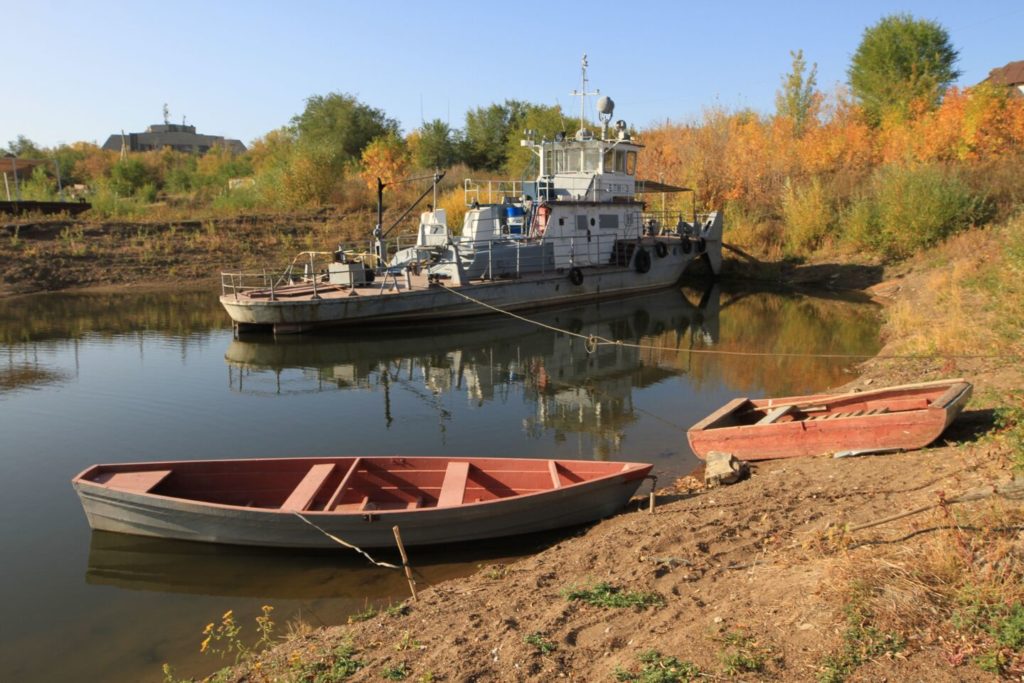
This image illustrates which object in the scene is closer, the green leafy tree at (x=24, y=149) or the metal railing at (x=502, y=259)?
the metal railing at (x=502, y=259)

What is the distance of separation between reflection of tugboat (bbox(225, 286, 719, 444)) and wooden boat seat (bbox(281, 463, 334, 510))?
4.44 metres

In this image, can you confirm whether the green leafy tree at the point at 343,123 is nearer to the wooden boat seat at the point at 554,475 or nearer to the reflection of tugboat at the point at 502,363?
the reflection of tugboat at the point at 502,363

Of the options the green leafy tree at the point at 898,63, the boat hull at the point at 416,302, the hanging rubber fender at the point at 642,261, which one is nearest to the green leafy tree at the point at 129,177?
the boat hull at the point at 416,302

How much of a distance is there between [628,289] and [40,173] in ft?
108

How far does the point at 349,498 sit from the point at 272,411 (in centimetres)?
551

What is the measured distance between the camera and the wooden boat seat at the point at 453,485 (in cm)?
778

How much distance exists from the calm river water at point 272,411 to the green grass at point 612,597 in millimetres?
2056

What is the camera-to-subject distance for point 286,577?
7.42 meters

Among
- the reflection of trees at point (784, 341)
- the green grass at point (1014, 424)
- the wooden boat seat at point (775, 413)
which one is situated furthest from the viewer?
the reflection of trees at point (784, 341)

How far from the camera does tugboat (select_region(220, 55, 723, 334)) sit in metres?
20.0

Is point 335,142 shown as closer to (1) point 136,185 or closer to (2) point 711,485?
(1) point 136,185

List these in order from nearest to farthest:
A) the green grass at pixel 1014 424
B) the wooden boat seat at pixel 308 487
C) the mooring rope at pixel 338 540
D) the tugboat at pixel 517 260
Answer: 1. the green grass at pixel 1014 424
2. the mooring rope at pixel 338 540
3. the wooden boat seat at pixel 308 487
4. the tugboat at pixel 517 260

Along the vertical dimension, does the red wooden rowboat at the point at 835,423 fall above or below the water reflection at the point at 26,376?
above

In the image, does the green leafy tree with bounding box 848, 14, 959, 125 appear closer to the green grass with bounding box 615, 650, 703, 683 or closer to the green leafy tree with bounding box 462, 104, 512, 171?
the green leafy tree with bounding box 462, 104, 512, 171
